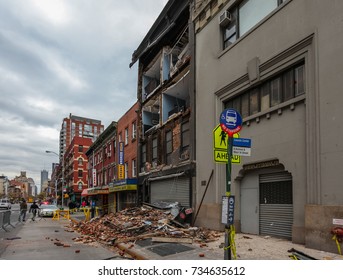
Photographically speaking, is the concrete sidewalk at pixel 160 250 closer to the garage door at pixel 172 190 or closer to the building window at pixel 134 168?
the garage door at pixel 172 190

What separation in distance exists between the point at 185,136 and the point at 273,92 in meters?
7.35

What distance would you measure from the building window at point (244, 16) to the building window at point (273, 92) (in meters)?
2.61

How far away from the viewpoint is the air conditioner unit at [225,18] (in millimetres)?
13961

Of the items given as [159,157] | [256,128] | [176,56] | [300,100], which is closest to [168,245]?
[256,128]

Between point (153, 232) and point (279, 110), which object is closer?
point (279, 110)

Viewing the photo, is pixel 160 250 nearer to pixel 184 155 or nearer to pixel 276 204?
pixel 276 204

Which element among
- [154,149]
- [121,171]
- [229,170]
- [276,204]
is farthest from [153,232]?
[121,171]

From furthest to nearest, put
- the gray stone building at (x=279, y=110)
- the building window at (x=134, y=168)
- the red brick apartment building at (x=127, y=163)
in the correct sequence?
the building window at (x=134, y=168) → the red brick apartment building at (x=127, y=163) → the gray stone building at (x=279, y=110)

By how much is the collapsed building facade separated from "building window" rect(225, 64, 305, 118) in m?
4.05

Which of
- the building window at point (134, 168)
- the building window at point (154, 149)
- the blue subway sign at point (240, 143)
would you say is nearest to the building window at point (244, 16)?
the blue subway sign at point (240, 143)

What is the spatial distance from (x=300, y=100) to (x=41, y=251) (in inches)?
374

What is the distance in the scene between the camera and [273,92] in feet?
37.5

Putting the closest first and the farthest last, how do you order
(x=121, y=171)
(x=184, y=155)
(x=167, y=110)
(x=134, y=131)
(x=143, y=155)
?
(x=184, y=155) < (x=167, y=110) < (x=143, y=155) < (x=134, y=131) < (x=121, y=171)

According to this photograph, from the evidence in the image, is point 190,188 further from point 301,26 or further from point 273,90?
point 301,26
